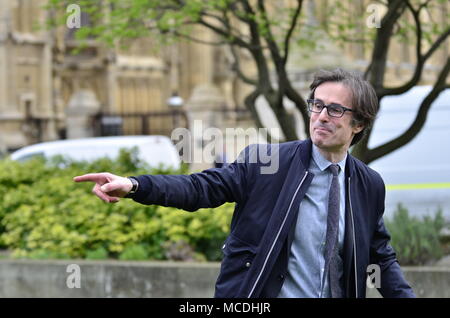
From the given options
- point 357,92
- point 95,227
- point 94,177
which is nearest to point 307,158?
point 357,92

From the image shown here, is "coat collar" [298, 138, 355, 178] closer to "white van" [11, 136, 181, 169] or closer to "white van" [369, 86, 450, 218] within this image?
"white van" [369, 86, 450, 218]

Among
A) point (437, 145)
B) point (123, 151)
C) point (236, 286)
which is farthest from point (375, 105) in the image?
point (123, 151)

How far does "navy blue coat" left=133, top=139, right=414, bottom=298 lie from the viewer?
4090mm

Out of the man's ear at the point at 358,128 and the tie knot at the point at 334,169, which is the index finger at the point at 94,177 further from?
the man's ear at the point at 358,128

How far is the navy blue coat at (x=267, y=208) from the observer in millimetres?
4090

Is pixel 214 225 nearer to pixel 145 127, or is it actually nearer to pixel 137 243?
pixel 137 243

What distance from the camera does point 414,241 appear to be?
10156 millimetres

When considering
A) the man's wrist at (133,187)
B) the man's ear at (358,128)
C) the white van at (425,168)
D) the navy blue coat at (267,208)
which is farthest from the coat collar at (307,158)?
the white van at (425,168)

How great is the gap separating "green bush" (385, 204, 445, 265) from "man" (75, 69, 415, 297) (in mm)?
5843

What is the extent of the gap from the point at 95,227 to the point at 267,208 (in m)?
6.88

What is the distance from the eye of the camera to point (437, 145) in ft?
42.3

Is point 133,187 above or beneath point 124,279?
above

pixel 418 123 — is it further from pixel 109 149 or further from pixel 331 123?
pixel 109 149

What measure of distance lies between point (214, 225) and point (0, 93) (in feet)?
107
